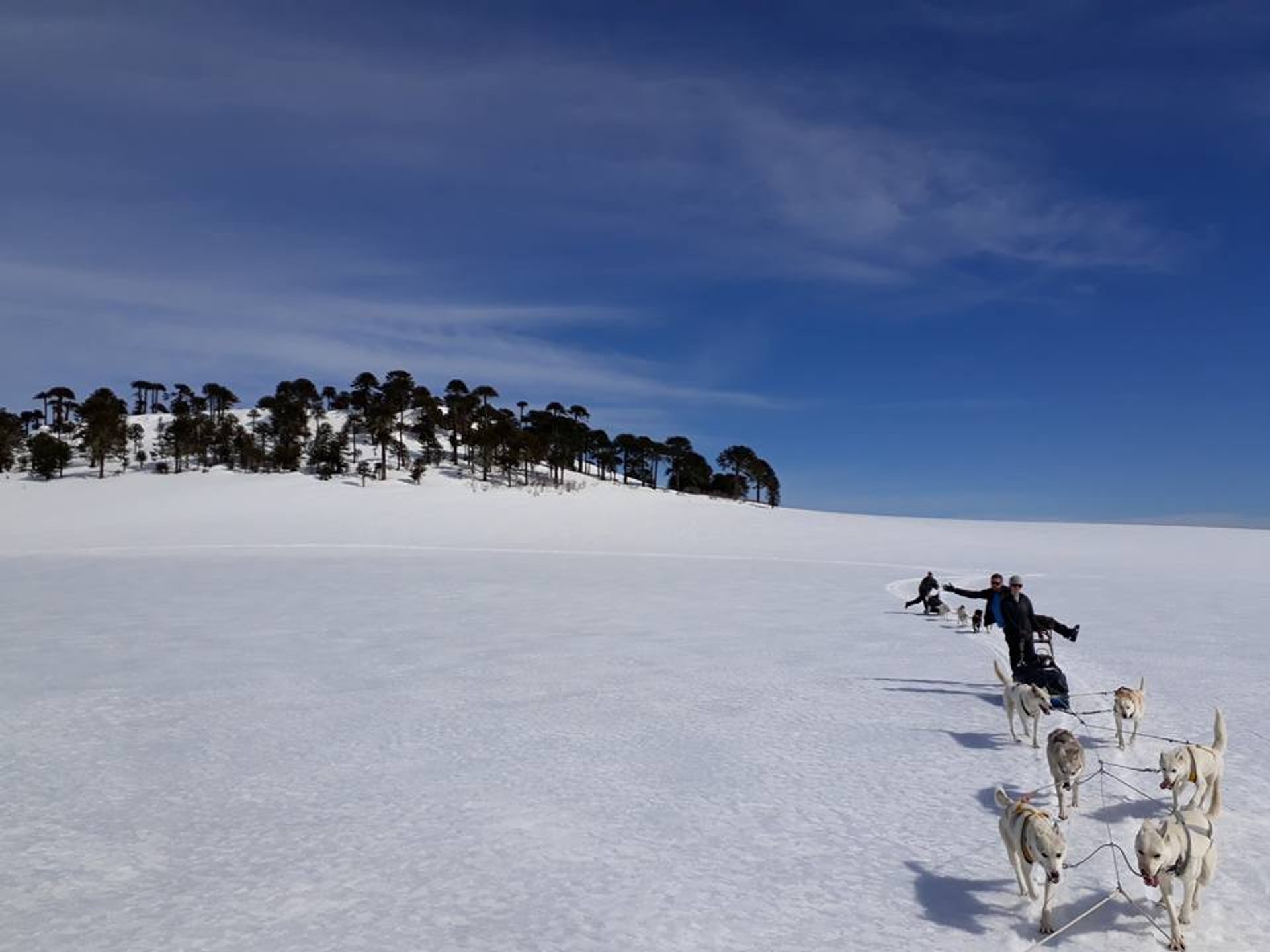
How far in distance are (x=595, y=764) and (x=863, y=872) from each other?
3.18 meters

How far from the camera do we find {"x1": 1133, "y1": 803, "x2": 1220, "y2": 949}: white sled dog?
15.3 feet

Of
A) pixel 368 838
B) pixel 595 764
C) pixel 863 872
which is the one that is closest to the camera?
pixel 863 872

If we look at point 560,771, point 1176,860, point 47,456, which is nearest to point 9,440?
point 47,456

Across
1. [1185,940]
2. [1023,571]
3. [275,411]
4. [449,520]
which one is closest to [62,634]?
[1185,940]

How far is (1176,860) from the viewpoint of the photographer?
15.7ft

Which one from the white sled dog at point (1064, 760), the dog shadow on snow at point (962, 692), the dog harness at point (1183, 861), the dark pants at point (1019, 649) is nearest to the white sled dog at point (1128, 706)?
the white sled dog at point (1064, 760)

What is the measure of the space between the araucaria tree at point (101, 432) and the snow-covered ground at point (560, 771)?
226 feet

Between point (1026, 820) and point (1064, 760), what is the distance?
160 cm

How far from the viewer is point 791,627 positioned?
57.0ft

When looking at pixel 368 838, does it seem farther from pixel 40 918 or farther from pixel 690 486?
pixel 690 486

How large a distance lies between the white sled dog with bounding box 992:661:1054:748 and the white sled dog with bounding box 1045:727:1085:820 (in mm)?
1923

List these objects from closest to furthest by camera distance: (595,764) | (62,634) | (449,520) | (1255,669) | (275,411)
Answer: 1. (595,764)
2. (1255,669)
3. (62,634)
4. (449,520)
5. (275,411)

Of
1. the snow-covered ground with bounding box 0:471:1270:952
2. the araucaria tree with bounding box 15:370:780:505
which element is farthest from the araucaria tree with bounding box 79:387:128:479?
the snow-covered ground with bounding box 0:471:1270:952

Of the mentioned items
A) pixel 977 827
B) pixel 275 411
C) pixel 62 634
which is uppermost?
pixel 275 411
